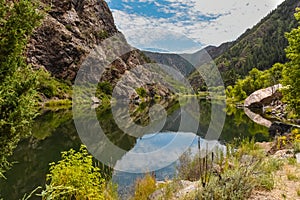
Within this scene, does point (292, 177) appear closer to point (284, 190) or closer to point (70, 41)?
point (284, 190)

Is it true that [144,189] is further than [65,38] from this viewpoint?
No

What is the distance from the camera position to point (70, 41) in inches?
4402

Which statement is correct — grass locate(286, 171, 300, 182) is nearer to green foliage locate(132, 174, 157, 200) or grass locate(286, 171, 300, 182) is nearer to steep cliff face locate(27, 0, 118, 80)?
green foliage locate(132, 174, 157, 200)

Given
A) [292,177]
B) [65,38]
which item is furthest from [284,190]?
[65,38]

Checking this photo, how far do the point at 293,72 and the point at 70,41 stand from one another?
10578cm

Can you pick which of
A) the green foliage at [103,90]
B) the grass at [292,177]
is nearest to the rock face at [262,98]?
the green foliage at [103,90]

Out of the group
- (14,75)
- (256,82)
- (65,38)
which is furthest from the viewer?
(65,38)

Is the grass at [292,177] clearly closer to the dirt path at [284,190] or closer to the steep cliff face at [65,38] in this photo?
the dirt path at [284,190]

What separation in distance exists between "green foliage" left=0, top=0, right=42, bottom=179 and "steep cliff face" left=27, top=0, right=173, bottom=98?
83019 mm

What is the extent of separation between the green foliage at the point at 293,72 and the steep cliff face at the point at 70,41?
243ft

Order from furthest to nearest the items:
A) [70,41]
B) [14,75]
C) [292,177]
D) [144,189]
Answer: [70,41] → [144,189] → [292,177] → [14,75]

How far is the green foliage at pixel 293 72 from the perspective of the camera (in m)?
15.5

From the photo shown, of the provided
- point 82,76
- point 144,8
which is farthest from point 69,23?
point 144,8

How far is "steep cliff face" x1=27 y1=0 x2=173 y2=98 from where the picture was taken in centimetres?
10525
